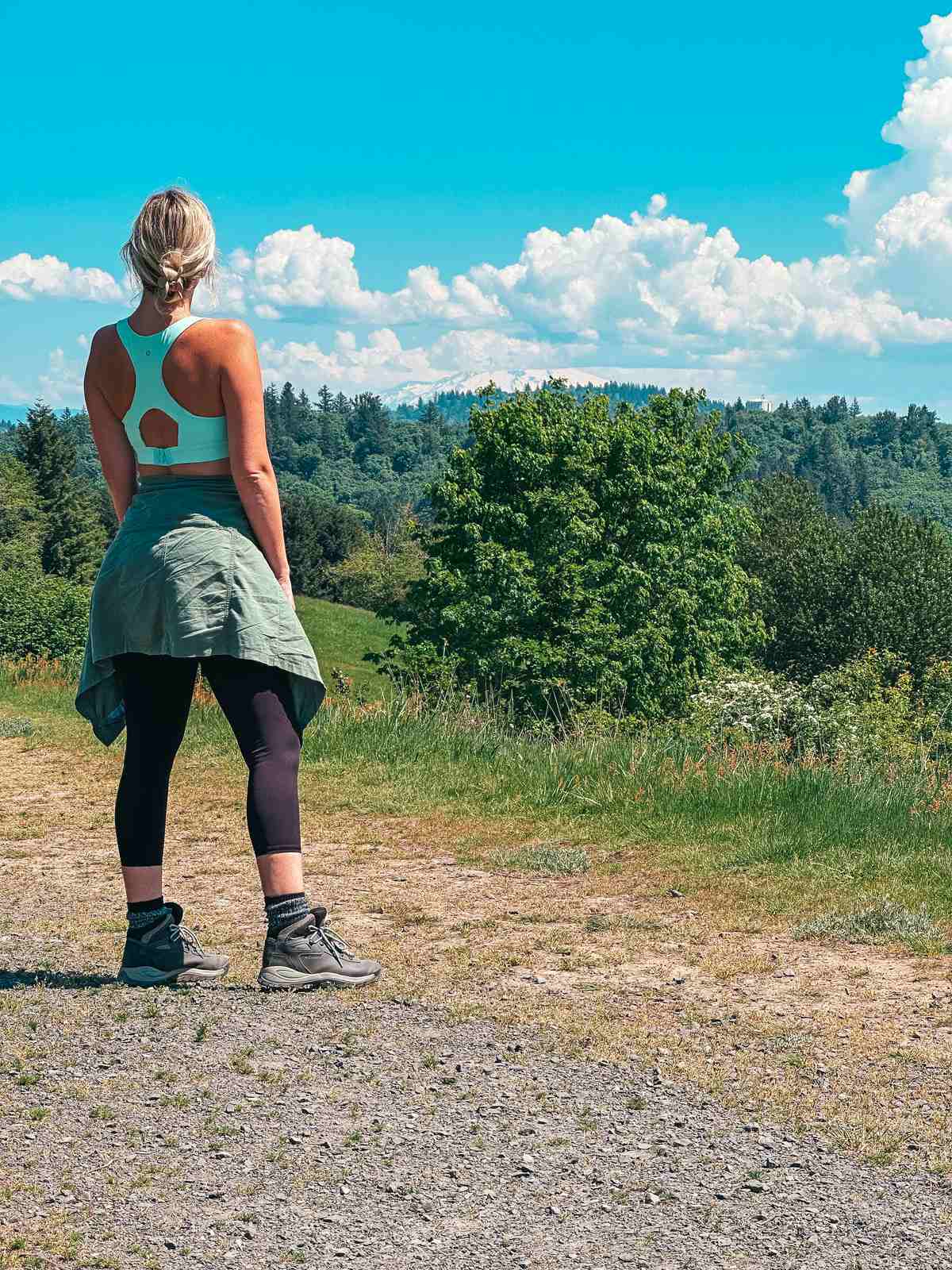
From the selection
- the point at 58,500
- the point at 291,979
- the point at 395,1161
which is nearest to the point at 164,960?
the point at 291,979

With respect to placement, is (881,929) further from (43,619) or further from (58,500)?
(58,500)

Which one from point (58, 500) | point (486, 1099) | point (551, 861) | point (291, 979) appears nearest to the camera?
point (486, 1099)

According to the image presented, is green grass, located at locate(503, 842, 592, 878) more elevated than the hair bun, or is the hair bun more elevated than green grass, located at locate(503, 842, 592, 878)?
the hair bun

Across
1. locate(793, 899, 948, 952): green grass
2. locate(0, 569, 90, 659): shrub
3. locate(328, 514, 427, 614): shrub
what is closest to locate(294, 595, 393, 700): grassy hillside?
locate(328, 514, 427, 614): shrub

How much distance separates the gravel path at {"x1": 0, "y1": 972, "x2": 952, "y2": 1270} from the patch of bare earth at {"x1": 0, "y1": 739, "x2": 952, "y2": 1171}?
0.78 feet

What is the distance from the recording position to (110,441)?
387 centimetres

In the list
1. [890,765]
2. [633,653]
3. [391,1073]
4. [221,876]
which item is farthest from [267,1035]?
[633,653]

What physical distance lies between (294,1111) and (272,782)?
112 cm

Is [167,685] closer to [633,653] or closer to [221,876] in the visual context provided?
[221,876]

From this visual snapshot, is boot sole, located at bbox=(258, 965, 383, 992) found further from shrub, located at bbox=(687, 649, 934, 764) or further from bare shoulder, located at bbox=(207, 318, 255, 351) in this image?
shrub, located at bbox=(687, 649, 934, 764)

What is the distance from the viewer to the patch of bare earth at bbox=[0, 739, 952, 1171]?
3219 mm

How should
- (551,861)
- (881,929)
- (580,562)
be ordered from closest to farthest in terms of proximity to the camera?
(881,929)
(551,861)
(580,562)

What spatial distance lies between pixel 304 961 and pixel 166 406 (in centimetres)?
180

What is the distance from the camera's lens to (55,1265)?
225cm
